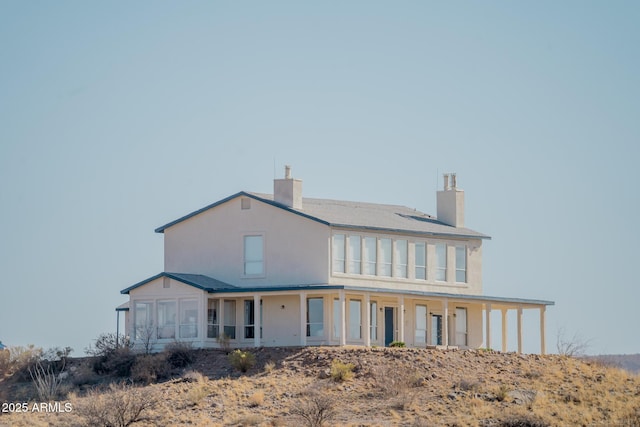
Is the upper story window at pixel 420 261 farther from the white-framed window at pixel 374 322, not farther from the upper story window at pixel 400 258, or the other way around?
the white-framed window at pixel 374 322

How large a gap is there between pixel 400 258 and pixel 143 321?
1108cm

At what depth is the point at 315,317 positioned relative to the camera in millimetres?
65875

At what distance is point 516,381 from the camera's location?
59688 millimetres

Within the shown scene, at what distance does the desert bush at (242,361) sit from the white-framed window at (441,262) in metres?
11.6

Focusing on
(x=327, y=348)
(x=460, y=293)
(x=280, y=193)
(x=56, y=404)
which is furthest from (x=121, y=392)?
(x=460, y=293)

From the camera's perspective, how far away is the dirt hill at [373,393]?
180 feet

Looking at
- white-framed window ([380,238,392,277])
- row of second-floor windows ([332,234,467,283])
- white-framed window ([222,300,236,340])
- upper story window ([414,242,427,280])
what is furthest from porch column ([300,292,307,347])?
upper story window ([414,242,427,280])

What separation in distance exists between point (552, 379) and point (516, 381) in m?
1.61

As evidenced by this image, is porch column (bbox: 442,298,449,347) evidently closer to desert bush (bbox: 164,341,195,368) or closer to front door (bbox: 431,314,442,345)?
front door (bbox: 431,314,442,345)

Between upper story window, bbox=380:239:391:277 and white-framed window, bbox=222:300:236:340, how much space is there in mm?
6351

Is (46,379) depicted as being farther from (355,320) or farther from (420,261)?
(420,261)

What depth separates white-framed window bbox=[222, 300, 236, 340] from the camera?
67.0m

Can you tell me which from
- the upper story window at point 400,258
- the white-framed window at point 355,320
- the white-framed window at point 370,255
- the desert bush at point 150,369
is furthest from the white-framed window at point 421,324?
the desert bush at point 150,369

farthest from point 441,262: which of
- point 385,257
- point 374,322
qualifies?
point 374,322
